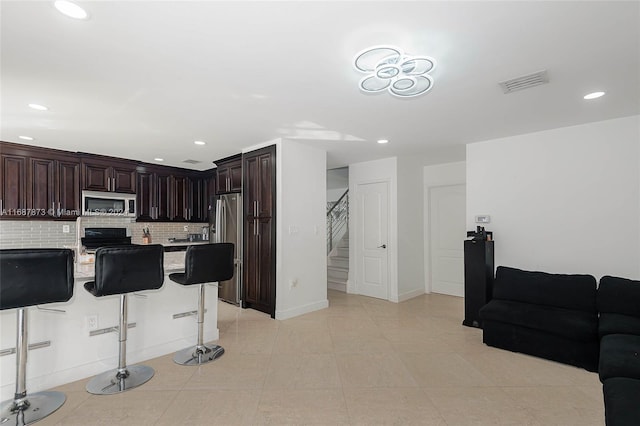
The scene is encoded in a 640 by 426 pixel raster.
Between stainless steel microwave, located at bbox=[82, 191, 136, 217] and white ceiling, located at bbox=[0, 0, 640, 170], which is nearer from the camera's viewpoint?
white ceiling, located at bbox=[0, 0, 640, 170]

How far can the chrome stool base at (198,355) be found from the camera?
309 centimetres

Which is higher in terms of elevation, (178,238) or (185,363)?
(178,238)

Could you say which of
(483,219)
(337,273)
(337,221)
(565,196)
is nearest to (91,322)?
(337,273)

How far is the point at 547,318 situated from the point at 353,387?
7.08 feet

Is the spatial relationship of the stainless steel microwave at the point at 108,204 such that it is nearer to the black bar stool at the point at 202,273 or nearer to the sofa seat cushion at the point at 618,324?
the black bar stool at the point at 202,273

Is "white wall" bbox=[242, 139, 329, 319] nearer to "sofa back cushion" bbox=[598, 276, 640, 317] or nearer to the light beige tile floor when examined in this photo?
the light beige tile floor

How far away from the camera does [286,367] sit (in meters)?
2.99

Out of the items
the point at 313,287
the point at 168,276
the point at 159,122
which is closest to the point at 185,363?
the point at 168,276

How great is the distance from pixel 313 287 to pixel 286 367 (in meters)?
1.96

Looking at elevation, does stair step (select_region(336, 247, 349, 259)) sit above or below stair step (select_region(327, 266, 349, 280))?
above

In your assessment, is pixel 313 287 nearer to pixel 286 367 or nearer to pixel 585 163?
pixel 286 367

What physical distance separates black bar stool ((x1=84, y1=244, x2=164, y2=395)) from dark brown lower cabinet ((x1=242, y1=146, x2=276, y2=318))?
191 centimetres

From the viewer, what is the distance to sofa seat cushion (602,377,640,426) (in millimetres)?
1531

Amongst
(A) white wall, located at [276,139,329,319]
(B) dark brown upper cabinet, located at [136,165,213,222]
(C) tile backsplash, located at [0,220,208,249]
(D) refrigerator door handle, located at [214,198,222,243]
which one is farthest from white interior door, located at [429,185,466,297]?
(C) tile backsplash, located at [0,220,208,249]
